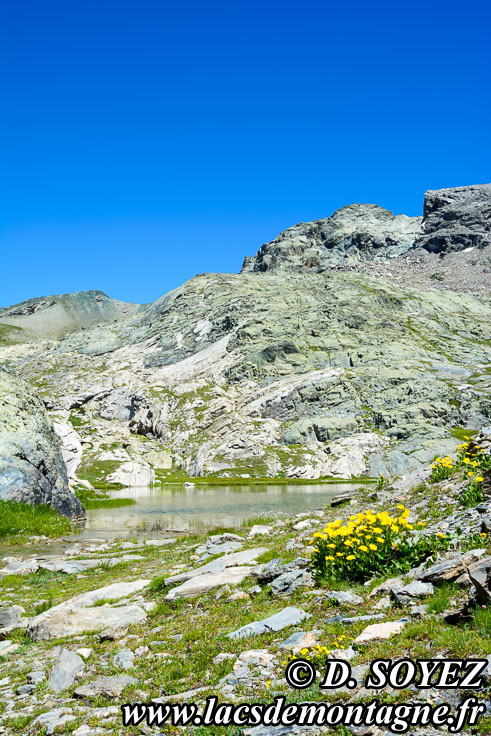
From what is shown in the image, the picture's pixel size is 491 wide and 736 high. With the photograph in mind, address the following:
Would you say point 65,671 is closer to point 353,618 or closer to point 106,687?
point 106,687

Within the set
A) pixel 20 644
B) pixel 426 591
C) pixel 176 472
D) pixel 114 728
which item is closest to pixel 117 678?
pixel 114 728

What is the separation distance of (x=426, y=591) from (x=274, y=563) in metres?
6.26

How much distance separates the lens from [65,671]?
8852 mm

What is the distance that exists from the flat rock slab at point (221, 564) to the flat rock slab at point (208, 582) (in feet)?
1.41

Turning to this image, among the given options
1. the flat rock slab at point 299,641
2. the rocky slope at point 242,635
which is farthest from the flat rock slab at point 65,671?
the flat rock slab at point 299,641

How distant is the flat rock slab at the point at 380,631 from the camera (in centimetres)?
732

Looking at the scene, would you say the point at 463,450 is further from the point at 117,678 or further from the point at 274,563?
the point at 117,678

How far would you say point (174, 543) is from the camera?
2614 cm

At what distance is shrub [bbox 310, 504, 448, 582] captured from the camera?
1048 cm

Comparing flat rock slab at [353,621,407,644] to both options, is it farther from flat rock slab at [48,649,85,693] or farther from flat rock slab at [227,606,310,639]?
flat rock slab at [48,649,85,693]

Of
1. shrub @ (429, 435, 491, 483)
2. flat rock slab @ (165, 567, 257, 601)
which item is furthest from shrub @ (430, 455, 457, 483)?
flat rock slab @ (165, 567, 257, 601)

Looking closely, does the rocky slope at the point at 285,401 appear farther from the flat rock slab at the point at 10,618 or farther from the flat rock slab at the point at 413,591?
the flat rock slab at the point at 413,591

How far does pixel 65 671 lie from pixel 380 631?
6.00m

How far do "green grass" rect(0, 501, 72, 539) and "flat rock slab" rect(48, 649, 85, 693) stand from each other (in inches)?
820
